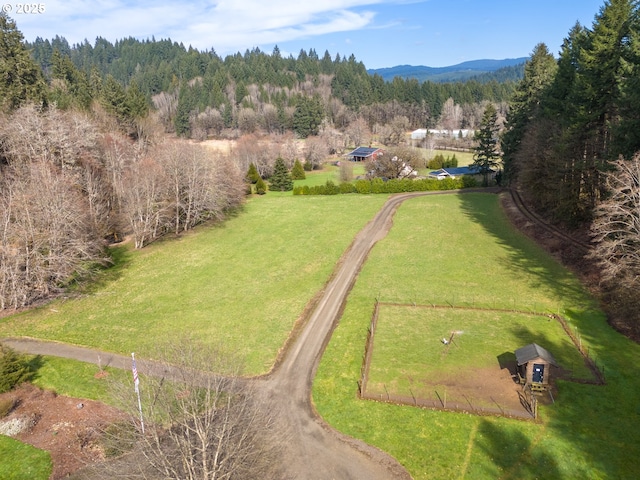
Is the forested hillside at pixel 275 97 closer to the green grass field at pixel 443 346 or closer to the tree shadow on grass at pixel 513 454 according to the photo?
the green grass field at pixel 443 346

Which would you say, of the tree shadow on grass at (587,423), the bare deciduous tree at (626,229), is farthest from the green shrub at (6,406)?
the bare deciduous tree at (626,229)

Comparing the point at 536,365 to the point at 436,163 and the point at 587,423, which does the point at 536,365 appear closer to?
the point at 587,423

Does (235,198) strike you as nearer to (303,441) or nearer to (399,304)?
(399,304)

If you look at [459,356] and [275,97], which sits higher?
[275,97]

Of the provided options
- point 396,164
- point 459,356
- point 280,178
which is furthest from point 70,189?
point 396,164

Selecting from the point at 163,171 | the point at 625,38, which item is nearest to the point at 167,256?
the point at 163,171
